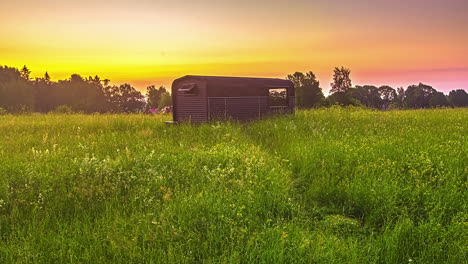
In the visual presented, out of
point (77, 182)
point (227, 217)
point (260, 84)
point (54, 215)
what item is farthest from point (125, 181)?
point (260, 84)

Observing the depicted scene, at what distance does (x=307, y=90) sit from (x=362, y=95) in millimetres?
37039

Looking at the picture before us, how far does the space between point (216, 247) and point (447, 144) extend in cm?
748

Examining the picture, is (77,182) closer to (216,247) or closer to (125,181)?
(125,181)

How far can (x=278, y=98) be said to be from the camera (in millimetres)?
21250

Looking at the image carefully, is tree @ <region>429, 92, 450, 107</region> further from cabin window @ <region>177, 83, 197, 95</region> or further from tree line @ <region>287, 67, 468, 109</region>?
cabin window @ <region>177, 83, 197, 95</region>

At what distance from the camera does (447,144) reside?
8.38m

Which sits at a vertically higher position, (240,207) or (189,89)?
(189,89)

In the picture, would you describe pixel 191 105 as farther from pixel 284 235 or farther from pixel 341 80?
pixel 341 80

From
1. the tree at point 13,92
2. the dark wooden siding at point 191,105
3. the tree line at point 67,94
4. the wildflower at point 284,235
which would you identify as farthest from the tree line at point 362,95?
the tree at point 13,92

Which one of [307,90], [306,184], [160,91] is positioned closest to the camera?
[306,184]

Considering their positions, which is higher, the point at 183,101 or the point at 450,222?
the point at 183,101

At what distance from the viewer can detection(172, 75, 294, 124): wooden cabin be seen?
17250mm

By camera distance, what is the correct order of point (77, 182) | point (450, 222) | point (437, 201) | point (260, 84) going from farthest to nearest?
1. point (260, 84)
2. point (77, 182)
3. point (437, 201)
4. point (450, 222)

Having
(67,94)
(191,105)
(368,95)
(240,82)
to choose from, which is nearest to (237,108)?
(240,82)
